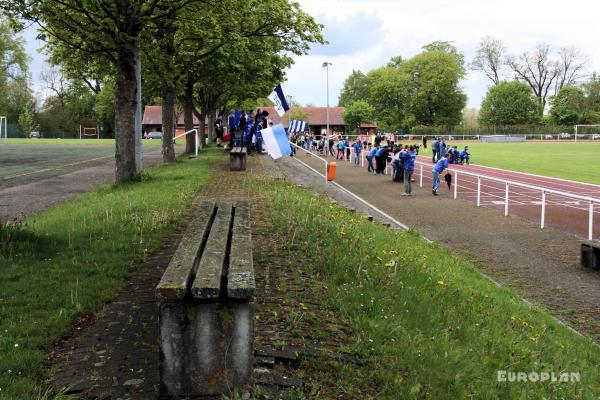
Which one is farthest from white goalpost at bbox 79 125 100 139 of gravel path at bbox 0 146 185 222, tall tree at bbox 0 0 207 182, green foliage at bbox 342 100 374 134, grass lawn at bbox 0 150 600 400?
grass lawn at bbox 0 150 600 400

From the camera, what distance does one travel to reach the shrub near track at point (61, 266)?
436 centimetres

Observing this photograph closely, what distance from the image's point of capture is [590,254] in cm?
1009

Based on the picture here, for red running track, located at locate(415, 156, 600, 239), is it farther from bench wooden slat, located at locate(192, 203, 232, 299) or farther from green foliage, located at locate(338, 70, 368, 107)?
green foliage, located at locate(338, 70, 368, 107)

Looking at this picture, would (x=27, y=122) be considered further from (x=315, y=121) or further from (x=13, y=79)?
(x=315, y=121)

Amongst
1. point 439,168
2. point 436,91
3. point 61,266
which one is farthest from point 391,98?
point 61,266

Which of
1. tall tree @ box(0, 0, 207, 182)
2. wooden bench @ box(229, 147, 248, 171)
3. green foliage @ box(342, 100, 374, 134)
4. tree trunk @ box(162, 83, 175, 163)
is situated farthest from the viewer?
green foliage @ box(342, 100, 374, 134)

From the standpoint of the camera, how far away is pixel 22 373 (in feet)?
13.2

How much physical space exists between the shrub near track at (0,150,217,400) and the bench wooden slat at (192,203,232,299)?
114 centimetres

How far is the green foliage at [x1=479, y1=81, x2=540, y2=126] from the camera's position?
348 feet

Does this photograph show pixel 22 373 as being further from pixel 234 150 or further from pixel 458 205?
pixel 234 150

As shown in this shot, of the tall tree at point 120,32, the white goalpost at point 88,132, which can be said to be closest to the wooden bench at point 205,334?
the tall tree at point 120,32

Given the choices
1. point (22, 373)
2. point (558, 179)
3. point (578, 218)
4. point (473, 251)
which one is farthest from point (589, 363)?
point (558, 179)

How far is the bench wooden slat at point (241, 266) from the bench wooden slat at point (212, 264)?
0.07 metres

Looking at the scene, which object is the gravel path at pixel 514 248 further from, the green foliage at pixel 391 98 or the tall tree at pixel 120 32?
the green foliage at pixel 391 98
